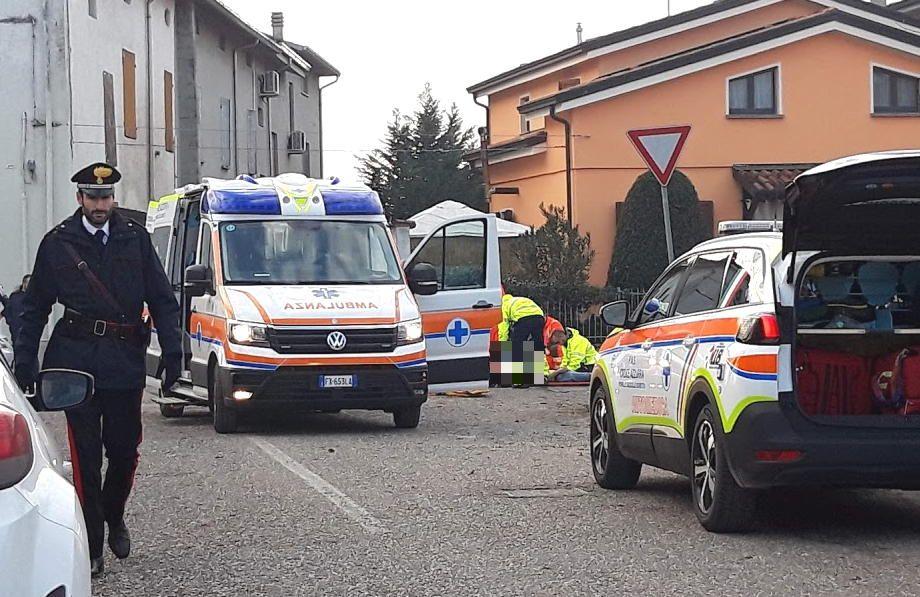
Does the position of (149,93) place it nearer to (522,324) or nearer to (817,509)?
(522,324)

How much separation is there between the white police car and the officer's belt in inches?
134

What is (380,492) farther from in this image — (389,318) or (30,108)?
(30,108)

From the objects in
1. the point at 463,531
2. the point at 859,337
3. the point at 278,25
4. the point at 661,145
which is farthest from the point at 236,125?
the point at 859,337

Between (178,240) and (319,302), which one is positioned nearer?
(319,302)

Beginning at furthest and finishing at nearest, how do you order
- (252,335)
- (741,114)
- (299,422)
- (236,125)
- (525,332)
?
(236,125)
(741,114)
(525,332)
(299,422)
(252,335)

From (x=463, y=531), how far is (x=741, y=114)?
86.3 ft

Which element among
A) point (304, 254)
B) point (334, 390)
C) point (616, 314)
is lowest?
point (334, 390)

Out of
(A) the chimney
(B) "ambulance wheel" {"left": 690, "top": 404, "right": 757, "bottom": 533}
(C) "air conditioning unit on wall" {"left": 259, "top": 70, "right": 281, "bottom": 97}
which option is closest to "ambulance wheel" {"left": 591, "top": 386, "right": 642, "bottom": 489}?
(B) "ambulance wheel" {"left": 690, "top": 404, "right": 757, "bottom": 533}

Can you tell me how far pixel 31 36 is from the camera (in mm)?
28594

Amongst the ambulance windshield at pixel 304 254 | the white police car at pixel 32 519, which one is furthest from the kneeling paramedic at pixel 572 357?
the white police car at pixel 32 519

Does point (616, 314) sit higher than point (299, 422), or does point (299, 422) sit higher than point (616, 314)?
point (616, 314)

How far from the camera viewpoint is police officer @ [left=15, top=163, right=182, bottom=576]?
25.2 ft

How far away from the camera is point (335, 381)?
47.9ft

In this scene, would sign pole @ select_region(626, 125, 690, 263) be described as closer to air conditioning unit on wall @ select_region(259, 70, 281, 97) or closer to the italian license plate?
the italian license plate
